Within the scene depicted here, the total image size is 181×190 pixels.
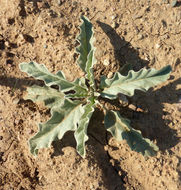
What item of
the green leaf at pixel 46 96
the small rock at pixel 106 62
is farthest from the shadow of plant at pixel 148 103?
the green leaf at pixel 46 96

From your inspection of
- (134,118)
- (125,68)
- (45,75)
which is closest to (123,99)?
(134,118)

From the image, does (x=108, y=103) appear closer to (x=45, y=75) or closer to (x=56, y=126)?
(x=56, y=126)

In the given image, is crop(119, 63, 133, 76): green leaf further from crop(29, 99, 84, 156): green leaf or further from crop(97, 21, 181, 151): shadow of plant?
crop(29, 99, 84, 156): green leaf

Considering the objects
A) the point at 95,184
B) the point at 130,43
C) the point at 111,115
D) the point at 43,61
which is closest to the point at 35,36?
the point at 43,61

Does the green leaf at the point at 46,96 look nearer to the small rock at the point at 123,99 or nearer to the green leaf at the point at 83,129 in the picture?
the green leaf at the point at 83,129

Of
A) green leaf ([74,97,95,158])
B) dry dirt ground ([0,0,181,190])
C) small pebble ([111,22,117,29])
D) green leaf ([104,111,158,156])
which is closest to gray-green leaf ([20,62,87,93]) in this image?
green leaf ([74,97,95,158])

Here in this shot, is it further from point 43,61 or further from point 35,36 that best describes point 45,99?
point 35,36
